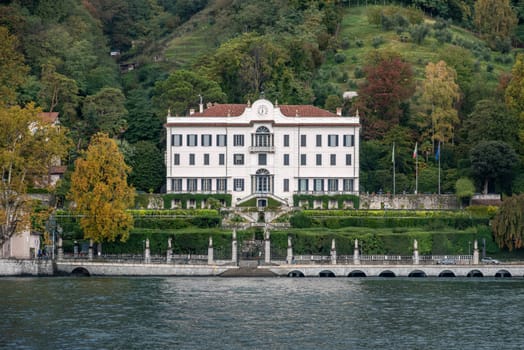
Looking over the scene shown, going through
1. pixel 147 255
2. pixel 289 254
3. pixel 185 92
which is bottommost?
pixel 147 255

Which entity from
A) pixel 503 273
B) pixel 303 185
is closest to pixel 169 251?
pixel 303 185

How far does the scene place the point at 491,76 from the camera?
156 metres

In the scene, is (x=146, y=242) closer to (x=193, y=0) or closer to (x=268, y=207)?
(x=268, y=207)

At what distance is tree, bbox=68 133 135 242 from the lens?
111 m

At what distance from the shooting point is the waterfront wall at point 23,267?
10612 centimetres

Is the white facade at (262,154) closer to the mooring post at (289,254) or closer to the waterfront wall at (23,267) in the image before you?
the mooring post at (289,254)

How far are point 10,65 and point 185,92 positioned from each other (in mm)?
16973

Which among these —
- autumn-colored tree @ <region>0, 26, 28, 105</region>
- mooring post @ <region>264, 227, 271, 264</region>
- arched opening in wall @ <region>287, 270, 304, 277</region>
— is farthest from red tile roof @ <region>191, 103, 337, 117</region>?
arched opening in wall @ <region>287, 270, 304, 277</region>

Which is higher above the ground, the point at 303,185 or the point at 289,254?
the point at 303,185

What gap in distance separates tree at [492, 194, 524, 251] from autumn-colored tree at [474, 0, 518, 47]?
63.4 meters

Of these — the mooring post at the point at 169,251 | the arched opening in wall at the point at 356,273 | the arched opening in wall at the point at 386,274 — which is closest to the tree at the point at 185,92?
the mooring post at the point at 169,251

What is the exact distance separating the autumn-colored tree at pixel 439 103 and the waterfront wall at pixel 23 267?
4211 centimetres

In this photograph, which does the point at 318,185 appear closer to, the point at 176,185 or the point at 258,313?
the point at 176,185

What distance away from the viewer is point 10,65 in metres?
138
